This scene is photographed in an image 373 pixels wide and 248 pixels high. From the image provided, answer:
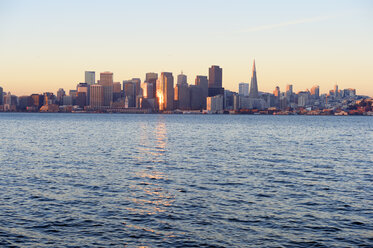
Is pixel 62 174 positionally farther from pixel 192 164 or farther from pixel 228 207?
pixel 228 207

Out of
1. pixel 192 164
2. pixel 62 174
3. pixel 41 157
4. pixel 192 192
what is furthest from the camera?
pixel 41 157

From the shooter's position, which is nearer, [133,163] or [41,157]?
[133,163]

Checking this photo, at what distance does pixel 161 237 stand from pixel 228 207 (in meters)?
8.20

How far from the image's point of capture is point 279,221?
1039 inches

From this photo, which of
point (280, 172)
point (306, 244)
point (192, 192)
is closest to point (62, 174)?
point (192, 192)

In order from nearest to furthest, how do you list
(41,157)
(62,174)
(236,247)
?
(236,247) < (62,174) < (41,157)

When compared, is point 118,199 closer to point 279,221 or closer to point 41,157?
point 279,221

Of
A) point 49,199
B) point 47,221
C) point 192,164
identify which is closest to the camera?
point 47,221

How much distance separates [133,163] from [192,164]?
8.26 metres

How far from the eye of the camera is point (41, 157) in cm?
5925

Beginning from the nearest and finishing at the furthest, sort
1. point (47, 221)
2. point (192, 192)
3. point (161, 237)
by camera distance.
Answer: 1. point (161, 237)
2. point (47, 221)
3. point (192, 192)

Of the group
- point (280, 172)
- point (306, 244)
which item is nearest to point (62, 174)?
point (280, 172)

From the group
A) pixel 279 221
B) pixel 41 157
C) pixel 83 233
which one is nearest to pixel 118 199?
pixel 83 233

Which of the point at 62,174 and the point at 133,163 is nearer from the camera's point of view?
the point at 62,174
